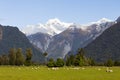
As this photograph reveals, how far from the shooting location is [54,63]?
185875 millimetres

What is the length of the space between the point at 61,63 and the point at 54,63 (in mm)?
4042

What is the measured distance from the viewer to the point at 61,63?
185 metres
